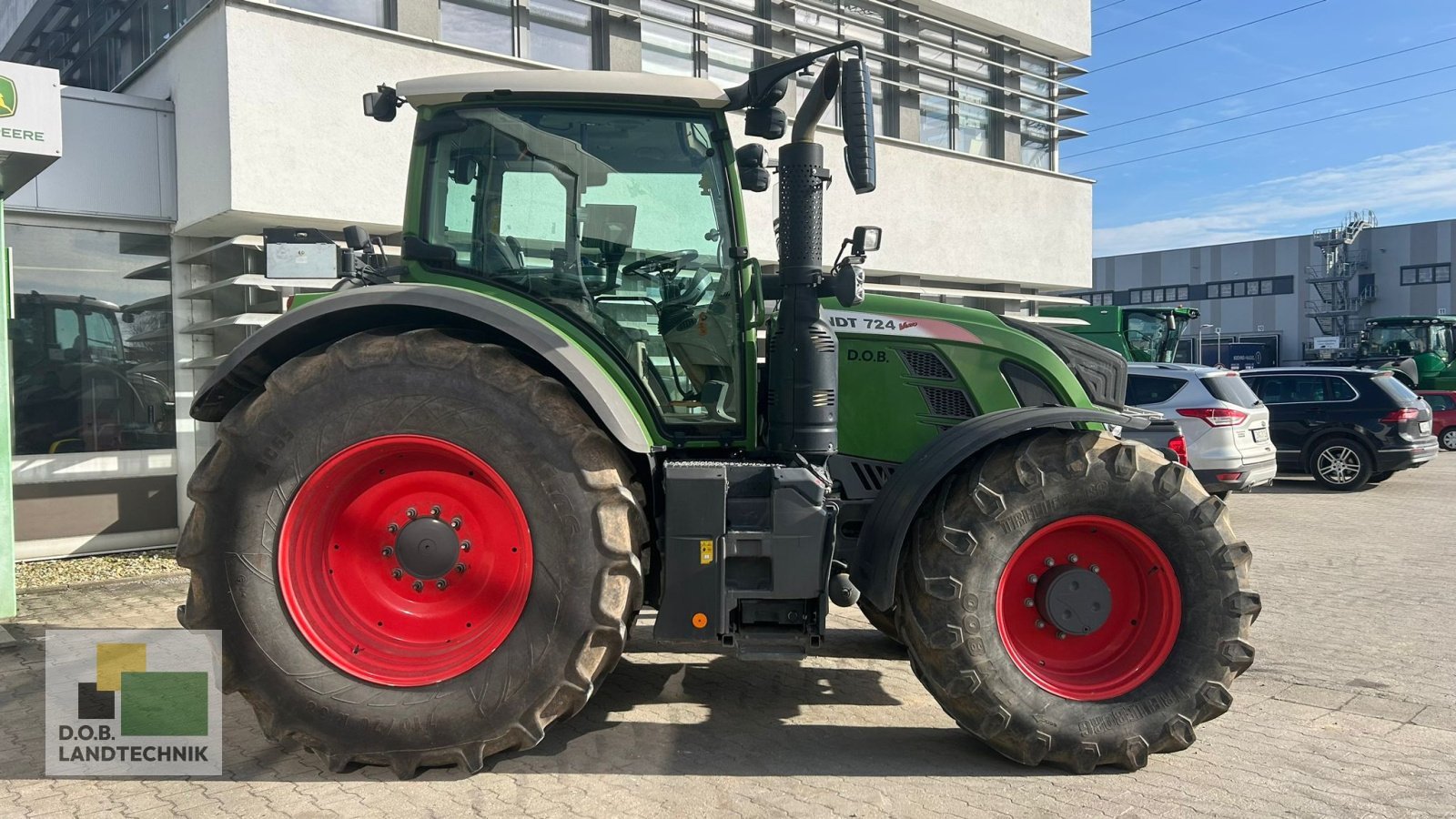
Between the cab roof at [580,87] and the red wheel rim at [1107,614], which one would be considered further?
the cab roof at [580,87]

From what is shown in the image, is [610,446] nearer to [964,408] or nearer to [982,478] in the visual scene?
[982,478]

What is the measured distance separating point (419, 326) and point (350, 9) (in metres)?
6.48

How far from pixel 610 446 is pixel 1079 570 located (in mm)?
1897

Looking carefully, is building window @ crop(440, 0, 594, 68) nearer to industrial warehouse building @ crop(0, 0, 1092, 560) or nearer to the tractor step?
industrial warehouse building @ crop(0, 0, 1092, 560)

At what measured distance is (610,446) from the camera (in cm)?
364

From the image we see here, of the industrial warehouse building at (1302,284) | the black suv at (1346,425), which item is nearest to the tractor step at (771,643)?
the black suv at (1346,425)

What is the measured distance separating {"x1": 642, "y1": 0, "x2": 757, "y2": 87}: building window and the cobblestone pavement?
26.1ft

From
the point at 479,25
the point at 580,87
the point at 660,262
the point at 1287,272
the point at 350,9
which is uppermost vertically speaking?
the point at 1287,272

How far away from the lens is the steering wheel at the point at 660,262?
4047 millimetres

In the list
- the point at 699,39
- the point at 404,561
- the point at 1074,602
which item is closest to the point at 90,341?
the point at 404,561

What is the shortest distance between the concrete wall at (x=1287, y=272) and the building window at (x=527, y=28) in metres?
41.9

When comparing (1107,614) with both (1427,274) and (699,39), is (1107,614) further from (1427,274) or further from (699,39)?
(1427,274)

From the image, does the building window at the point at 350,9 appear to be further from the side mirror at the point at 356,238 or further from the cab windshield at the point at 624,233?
the cab windshield at the point at 624,233

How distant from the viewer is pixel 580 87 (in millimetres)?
3936
